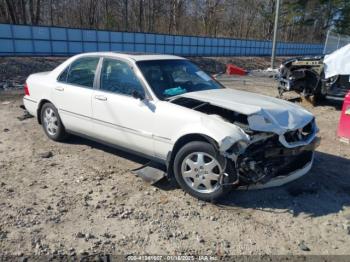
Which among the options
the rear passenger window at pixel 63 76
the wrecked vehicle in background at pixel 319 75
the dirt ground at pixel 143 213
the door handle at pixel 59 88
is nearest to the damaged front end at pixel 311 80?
the wrecked vehicle in background at pixel 319 75

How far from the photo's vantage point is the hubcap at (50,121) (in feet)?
17.9

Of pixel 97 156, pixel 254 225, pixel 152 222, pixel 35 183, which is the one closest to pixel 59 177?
pixel 35 183

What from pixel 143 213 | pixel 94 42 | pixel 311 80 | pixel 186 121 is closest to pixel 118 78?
pixel 186 121

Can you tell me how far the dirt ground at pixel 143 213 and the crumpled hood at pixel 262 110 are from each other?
0.92 meters

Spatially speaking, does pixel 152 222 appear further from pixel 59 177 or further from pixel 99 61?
pixel 99 61

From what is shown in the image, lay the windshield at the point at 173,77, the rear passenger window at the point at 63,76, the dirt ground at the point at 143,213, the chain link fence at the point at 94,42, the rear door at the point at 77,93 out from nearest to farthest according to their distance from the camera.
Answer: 1. the dirt ground at the point at 143,213
2. the windshield at the point at 173,77
3. the rear door at the point at 77,93
4. the rear passenger window at the point at 63,76
5. the chain link fence at the point at 94,42

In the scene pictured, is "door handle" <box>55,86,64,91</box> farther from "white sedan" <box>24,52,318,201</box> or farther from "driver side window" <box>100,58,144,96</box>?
"driver side window" <box>100,58,144,96</box>

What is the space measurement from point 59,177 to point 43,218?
3.35 feet

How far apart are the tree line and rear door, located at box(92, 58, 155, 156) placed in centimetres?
2149

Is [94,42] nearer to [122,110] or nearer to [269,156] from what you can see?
[122,110]

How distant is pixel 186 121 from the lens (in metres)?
3.73

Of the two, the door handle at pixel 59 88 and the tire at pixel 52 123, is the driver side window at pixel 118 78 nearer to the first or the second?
the door handle at pixel 59 88

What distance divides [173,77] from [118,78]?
30.1 inches

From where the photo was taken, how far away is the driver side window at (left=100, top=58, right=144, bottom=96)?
14.1 ft
